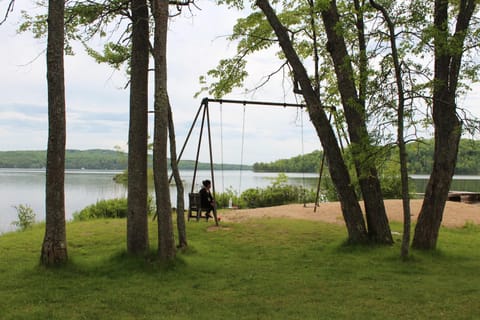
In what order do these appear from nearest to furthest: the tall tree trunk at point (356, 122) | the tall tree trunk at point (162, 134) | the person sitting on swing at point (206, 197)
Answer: the tall tree trunk at point (162, 134) < the tall tree trunk at point (356, 122) < the person sitting on swing at point (206, 197)

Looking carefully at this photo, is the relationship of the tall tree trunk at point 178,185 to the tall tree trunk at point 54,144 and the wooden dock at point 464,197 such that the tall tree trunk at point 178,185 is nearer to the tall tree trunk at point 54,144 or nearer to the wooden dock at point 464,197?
the tall tree trunk at point 54,144

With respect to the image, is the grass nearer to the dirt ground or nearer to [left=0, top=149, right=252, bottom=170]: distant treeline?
→ the dirt ground

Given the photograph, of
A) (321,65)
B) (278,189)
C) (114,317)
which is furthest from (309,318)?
(278,189)

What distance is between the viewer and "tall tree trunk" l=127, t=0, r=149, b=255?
6.66 metres

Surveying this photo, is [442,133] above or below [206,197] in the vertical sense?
above

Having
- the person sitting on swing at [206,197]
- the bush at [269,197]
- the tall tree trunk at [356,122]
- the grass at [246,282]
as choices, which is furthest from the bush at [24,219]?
the tall tree trunk at [356,122]

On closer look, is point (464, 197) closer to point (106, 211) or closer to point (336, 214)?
point (336, 214)

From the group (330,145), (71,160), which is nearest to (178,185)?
(330,145)

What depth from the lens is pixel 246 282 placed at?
562 centimetres

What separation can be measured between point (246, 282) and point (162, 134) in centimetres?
235

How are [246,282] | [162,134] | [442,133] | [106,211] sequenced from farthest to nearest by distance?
1. [106,211]
2. [442,133]
3. [162,134]
4. [246,282]

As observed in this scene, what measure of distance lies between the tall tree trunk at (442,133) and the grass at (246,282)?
54 centimetres

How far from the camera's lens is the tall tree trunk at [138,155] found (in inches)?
262

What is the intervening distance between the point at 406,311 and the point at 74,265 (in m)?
4.36
